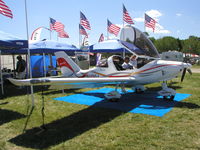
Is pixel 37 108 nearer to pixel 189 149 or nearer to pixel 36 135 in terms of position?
pixel 36 135

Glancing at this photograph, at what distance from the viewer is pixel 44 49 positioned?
11.2 metres

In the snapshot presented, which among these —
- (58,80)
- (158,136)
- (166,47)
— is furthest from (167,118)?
(166,47)

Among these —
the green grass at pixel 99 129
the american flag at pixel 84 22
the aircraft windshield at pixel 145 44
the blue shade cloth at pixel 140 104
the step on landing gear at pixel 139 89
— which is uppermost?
the american flag at pixel 84 22

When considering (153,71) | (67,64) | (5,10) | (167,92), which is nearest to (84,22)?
(67,64)

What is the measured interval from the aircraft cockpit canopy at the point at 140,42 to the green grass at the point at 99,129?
2530 mm

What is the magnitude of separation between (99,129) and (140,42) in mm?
4553

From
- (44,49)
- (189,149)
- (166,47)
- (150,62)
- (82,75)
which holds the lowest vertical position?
(189,149)

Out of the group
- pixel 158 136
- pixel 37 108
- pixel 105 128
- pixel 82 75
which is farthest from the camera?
pixel 82 75

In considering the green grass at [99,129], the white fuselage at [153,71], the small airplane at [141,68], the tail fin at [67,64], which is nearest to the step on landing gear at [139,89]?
the small airplane at [141,68]

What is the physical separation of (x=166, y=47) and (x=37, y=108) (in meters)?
66.5

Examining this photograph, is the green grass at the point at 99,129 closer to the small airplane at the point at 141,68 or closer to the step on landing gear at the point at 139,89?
the small airplane at the point at 141,68

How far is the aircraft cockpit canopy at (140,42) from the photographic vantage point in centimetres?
774

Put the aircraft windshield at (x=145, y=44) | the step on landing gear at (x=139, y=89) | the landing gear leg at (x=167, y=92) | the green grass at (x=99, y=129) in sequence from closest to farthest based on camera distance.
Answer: the green grass at (x=99, y=129) → the landing gear leg at (x=167, y=92) → the aircraft windshield at (x=145, y=44) → the step on landing gear at (x=139, y=89)

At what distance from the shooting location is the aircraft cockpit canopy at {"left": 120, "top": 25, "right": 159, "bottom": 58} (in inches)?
305
